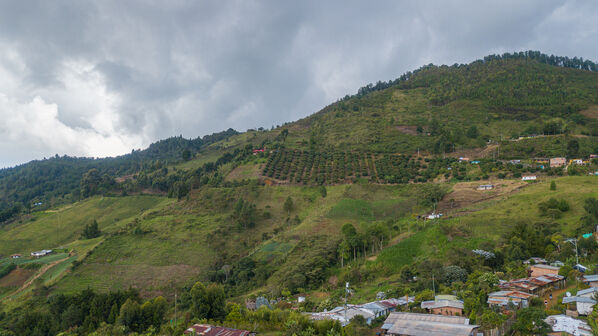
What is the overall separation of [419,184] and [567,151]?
31.8 meters

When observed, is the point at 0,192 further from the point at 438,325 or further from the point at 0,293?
the point at 438,325

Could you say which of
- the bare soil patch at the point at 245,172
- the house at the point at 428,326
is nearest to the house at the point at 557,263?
the house at the point at 428,326

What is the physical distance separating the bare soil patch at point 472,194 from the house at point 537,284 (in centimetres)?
2209

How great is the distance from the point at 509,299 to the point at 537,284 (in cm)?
435

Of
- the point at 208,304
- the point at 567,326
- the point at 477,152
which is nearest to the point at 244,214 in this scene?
the point at 208,304

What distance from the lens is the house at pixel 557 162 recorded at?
6675 cm

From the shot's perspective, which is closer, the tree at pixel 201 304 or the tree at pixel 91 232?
the tree at pixel 201 304

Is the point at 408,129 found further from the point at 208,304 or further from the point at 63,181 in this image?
the point at 63,181

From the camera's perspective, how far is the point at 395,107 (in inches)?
5015

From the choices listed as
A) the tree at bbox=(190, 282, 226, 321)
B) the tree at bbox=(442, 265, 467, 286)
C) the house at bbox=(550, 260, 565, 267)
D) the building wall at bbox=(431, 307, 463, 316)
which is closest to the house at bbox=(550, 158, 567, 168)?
the house at bbox=(550, 260, 565, 267)

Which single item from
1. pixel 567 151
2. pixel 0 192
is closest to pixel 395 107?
pixel 567 151

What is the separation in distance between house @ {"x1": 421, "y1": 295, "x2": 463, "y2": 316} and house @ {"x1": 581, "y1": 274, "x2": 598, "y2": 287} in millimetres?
9581

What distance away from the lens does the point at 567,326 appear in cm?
2097

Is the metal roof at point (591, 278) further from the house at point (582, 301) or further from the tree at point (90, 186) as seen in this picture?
the tree at point (90, 186)
